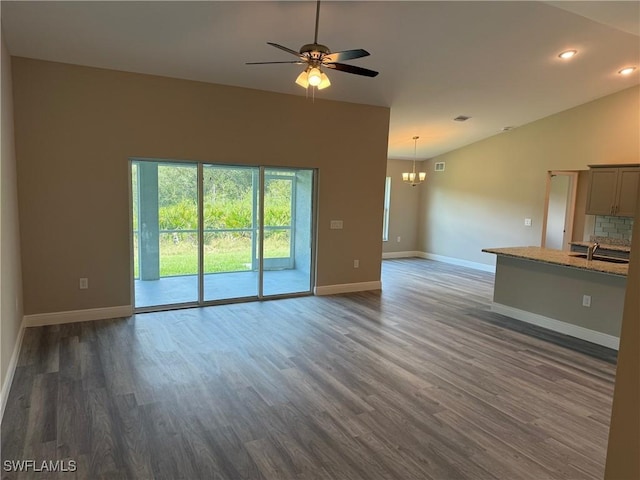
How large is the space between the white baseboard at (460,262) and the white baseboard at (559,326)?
332 centimetres

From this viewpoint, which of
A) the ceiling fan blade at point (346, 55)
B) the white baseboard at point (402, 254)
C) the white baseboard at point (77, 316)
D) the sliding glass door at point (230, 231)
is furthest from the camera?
the white baseboard at point (402, 254)

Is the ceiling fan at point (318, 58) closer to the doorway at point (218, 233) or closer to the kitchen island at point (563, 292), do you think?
the doorway at point (218, 233)

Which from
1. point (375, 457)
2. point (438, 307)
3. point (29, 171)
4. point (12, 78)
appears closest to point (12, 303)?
Result: point (29, 171)

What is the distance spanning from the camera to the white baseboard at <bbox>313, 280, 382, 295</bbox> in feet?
20.1

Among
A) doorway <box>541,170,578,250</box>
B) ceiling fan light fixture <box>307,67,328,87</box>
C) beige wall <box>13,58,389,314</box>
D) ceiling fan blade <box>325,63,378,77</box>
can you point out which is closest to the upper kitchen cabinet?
doorway <box>541,170,578,250</box>

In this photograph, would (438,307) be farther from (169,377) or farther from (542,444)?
(169,377)

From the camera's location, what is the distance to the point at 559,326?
15.4 ft

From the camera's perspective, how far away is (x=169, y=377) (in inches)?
129

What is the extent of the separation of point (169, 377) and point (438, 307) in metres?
3.75

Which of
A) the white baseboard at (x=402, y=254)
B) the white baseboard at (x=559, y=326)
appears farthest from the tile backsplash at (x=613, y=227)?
the white baseboard at (x=402, y=254)

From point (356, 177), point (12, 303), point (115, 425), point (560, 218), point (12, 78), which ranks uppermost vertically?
point (12, 78)

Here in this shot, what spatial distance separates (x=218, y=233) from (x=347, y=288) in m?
2.23

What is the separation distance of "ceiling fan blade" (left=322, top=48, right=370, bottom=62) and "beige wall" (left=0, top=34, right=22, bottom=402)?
2.65 meters

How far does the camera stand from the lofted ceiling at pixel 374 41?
3.49m
